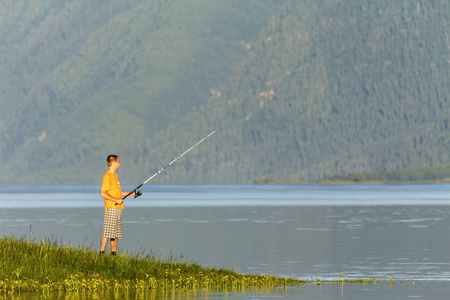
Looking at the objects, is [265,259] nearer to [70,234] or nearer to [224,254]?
[224,254]

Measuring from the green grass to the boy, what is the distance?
0.79m

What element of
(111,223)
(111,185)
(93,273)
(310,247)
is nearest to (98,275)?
(93,273)

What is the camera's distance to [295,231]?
65.2 m

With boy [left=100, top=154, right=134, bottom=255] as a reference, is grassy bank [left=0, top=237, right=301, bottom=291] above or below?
below

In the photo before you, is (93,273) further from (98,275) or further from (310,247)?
(310,247)

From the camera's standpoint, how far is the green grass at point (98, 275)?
2734 cm

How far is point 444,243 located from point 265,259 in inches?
498

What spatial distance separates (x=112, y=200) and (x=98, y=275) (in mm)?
2633

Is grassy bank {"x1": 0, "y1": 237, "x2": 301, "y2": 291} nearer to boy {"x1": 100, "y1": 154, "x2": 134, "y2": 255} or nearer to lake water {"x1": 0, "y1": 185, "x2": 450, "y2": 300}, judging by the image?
boy {"x1": 100, "y1": 154, "x2": 134, "y2": 255}

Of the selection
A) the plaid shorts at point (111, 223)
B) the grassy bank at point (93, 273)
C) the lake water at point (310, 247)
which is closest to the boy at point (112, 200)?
the plaid shorts at point (111, 223)

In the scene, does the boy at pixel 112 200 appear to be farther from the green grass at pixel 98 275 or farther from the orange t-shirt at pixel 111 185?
the green grass at pixel 98 275

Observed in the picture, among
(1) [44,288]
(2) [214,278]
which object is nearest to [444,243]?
(2) [214,278]

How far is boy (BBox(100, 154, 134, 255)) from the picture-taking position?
29703mm

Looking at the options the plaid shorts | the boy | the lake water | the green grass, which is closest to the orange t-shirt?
the boy
